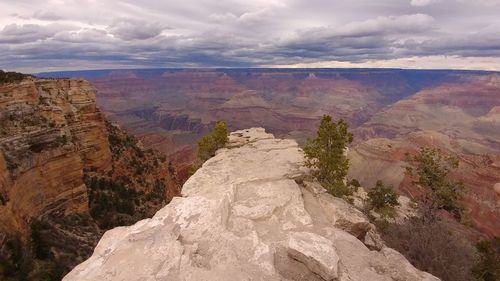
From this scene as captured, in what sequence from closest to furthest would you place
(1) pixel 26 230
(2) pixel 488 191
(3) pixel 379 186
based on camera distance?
1. (1) pixel 26 230
2. (3) pixel 379 186
3. (2) pixel 488 191

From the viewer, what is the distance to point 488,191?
6994cm

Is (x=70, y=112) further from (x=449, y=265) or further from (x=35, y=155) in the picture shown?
(x=449, y=265)

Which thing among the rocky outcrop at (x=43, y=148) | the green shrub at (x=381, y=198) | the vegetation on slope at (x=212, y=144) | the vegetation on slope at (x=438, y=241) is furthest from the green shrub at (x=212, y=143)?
the green shrub at (x=381, y=198)

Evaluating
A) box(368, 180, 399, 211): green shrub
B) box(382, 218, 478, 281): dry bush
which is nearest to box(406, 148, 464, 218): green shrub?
box(382, 218, 478, 281): dry bush

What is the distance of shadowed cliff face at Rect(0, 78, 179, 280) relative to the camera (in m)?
31.2

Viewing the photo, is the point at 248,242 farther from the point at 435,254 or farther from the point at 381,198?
the point at 381,198

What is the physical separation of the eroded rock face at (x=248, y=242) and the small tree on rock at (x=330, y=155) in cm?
403

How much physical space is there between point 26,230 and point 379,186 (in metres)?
39.7

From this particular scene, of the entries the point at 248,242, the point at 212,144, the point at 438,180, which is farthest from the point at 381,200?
the point at 248,242

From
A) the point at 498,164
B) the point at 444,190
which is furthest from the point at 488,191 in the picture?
the point at 444,190

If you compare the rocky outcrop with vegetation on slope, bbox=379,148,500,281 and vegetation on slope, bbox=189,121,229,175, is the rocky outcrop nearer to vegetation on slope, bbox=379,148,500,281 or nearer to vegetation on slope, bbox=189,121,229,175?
vegetation on slope, bbox=189,121,229,175

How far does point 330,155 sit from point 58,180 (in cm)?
3083

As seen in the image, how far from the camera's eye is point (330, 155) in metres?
24.3

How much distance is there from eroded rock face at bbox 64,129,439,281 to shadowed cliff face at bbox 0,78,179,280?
20.1m
